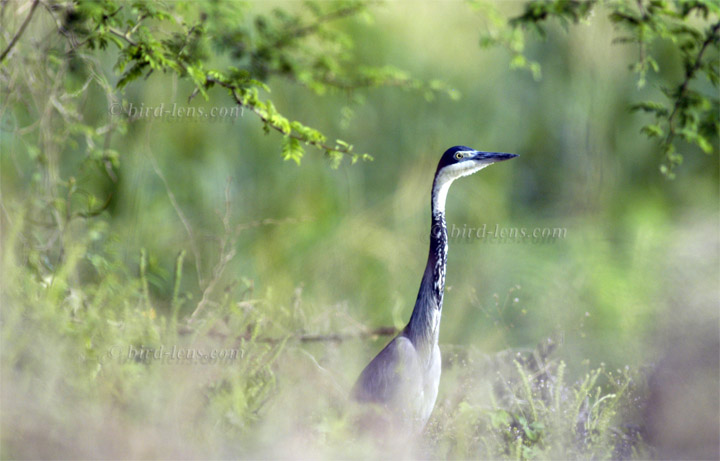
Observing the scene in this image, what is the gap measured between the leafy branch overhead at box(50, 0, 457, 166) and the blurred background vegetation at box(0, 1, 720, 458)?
0.01 meters

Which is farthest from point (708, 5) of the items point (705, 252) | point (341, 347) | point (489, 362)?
point (341, 347)

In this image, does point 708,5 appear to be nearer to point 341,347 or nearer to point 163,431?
point 341,347

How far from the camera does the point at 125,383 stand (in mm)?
1666

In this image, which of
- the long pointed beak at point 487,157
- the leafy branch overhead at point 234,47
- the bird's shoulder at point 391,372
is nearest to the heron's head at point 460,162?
the long pointed beak at point 487,157

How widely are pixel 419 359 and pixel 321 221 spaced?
2086 millimetres

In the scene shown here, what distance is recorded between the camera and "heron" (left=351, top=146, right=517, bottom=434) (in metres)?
1.76

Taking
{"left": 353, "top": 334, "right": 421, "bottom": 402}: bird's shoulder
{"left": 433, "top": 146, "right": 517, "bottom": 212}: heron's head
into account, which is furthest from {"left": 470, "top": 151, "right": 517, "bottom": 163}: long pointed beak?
{"left": 353, "top": 334, "right": 421, "bottom": 402}: bird's shoulder

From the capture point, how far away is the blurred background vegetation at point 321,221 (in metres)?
1.71

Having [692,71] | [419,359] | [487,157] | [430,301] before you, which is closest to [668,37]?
[692,71]

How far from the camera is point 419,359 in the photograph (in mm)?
1807

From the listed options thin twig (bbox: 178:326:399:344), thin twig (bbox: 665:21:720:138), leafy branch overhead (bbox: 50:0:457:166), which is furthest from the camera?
thin twig (bbox: 665:21:720:138)

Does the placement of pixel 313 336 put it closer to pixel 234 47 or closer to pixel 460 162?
pixel 460 162

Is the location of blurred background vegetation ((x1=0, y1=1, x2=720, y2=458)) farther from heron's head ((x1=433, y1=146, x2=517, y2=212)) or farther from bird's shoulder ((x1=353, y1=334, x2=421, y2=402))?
heron's head ((x1=433, y1=146, x2=517, y2=212))

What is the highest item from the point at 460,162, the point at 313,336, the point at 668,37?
the point at 668,37
